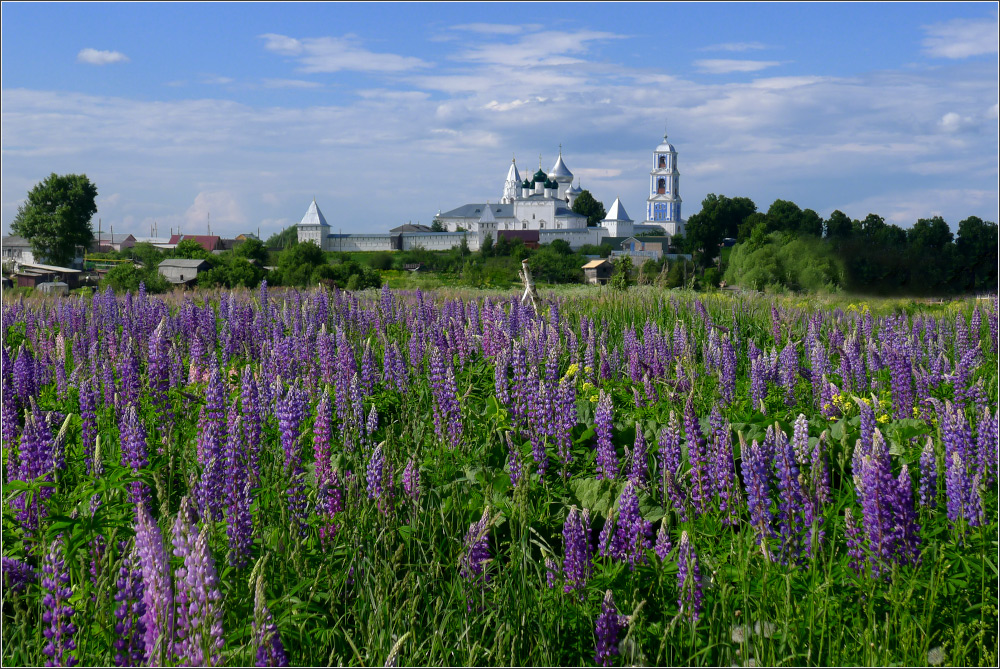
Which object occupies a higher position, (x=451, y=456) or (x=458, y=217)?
(x=458, y=217)

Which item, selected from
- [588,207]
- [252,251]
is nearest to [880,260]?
[252,251]

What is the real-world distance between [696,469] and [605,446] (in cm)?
52

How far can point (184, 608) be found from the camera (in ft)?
6.78

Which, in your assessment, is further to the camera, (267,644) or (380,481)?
(380,481)

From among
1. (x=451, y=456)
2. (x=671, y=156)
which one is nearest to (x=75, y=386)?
(x=451, y=456)

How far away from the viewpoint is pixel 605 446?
12.4ft

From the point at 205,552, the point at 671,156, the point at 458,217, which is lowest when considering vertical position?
the point at 205,552

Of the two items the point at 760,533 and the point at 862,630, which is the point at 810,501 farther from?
the point at 862,630

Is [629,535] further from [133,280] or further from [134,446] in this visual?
[133,280]

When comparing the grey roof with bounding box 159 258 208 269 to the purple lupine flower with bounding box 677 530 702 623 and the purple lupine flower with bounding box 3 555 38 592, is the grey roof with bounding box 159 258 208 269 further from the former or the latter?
the purple lupine flower with bounding box 677 530 702 623

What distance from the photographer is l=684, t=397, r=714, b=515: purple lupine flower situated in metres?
3.34

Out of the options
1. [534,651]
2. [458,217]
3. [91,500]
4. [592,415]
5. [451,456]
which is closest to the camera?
[534,651]

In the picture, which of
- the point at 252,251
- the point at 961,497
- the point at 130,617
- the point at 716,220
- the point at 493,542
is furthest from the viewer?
the point at 716,220

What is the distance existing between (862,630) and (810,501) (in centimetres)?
44
